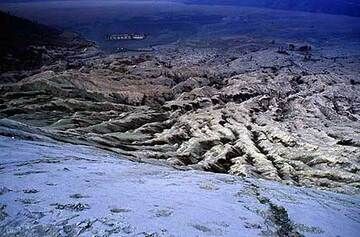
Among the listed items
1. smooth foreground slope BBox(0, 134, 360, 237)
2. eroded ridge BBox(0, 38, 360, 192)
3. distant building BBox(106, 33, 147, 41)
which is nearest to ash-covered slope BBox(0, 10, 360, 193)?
eroded ridge BBox(0, 38, 360, 192)

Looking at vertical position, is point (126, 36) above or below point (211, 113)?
below

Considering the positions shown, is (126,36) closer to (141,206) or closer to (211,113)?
(211,113)

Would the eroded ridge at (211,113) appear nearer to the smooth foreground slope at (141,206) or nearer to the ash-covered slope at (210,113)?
the ash-covered slope at (210,113)

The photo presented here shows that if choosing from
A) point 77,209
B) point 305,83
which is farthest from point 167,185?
point 305,83

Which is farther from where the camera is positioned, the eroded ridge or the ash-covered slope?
the eroded ridge

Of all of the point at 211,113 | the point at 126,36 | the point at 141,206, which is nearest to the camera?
the point at 141,206

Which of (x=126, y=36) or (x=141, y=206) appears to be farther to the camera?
(x=126, y=36)

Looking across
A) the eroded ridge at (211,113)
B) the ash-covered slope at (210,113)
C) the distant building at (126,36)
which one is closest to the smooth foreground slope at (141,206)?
the ash-covered slope at (210,113)

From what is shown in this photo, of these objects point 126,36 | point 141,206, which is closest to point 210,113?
point 141,206

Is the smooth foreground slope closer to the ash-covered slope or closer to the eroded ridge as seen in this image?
the ash-covered slope
